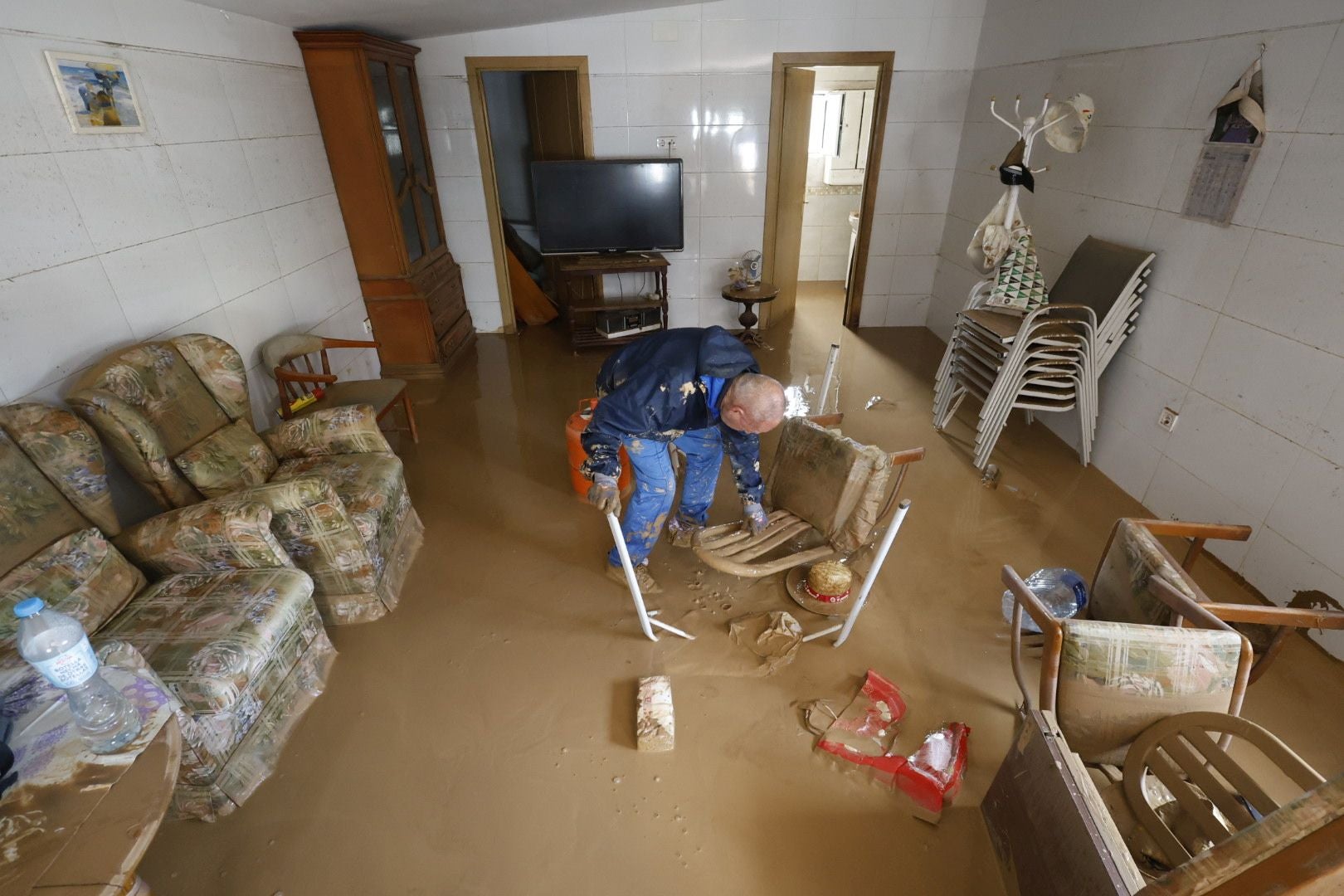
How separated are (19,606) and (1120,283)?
3933 mm

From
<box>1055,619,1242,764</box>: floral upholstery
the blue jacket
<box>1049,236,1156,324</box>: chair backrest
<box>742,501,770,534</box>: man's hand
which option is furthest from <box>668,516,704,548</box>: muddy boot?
<box>1049,236,1156,324</box>: chair backrest

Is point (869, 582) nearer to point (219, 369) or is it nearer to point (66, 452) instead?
point (66, 452)

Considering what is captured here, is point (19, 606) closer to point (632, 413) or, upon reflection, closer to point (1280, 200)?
point (632, 413)

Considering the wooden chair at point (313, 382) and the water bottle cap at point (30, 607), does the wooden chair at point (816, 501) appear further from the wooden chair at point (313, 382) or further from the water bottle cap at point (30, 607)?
the wooden chair at point (313, 382)

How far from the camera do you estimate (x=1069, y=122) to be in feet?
9.93

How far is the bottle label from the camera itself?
3.83ft

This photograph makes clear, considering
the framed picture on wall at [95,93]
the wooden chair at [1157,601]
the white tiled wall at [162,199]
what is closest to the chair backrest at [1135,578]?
the wooden chair at [1157,601]

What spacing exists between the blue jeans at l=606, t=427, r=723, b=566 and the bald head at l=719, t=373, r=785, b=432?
377 mm

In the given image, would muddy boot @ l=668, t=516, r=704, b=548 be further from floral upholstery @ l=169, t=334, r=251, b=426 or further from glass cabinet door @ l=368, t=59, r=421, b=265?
glass cabinet door @ l=368, t=59, r=421, b=265

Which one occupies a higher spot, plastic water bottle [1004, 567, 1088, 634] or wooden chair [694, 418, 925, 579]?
wooden chair [694, 418, 925, 579]

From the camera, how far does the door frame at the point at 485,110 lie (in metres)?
→ 4.31

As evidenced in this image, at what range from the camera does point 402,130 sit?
4074 mm

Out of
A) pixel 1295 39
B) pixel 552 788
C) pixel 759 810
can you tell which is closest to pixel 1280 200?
pixel 1295 39

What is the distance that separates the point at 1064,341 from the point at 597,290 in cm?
333
